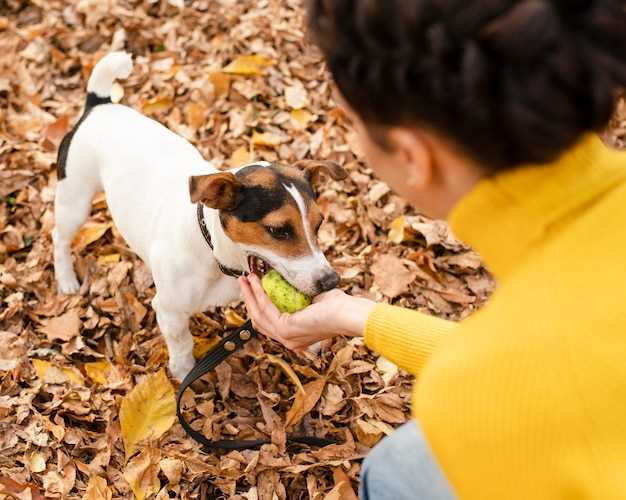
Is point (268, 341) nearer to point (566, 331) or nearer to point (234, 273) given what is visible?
point (234, 273)

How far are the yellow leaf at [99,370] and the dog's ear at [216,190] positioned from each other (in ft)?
4.01

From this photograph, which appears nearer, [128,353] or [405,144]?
[405,144]

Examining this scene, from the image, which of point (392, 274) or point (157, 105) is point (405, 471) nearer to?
point (392, 274)

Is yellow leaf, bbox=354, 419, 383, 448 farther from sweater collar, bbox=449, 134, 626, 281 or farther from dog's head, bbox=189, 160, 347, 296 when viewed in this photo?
sweater collar, bbox=449, 134, 626, 281

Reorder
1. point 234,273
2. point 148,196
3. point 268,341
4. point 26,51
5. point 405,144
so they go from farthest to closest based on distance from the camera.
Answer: point 26,51, point 268,341, point 148,196, point 234,273, point 405,144

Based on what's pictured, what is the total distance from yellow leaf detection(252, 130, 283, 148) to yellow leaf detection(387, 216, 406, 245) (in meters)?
1.01

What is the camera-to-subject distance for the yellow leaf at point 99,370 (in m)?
3.47

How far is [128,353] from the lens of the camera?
3.62 meters

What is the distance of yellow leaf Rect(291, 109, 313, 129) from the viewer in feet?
15.4

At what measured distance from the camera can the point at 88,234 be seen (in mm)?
4195

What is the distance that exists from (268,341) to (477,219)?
2.17 metres

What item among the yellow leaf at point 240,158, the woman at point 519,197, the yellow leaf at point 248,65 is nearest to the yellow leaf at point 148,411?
the yellow leaf at point 240,158

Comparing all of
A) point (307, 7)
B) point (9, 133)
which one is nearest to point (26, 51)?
point (9, 133)

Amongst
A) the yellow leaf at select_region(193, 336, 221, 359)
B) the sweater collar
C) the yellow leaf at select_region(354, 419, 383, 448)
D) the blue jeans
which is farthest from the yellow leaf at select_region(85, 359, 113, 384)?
the sweater collar
